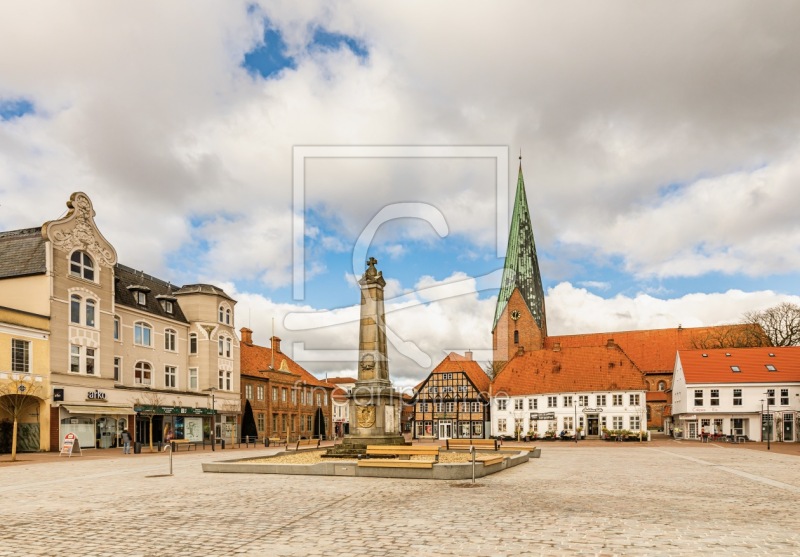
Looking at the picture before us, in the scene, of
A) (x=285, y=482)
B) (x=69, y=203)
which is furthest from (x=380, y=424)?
(x=69, y=203)

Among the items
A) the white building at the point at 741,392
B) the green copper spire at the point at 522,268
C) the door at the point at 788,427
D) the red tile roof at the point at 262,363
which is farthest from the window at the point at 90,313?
the green copper spire at the point at 522,268

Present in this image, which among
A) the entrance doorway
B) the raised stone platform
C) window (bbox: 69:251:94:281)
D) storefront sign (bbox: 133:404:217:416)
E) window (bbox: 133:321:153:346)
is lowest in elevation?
the entrance doorway

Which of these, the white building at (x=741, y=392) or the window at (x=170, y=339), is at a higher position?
the window at (x=170, y=339)

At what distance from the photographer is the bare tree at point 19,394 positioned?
3206 cm

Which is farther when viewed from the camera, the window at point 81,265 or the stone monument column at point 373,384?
the window at point 81,265

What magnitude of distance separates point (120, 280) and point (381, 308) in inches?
1030

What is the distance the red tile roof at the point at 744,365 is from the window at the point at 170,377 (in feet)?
140

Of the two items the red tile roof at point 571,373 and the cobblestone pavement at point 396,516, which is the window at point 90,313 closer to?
the cobblestone pavement at point 396,516

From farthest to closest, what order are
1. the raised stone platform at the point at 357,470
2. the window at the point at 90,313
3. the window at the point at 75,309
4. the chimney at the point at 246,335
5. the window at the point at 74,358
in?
the chimney at the point at 246,335
the window at the point at 90,313
the window at the point at 75,309
the window at the point at 74,358
the raised stone platform at the point at 357,470

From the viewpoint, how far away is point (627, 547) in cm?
877

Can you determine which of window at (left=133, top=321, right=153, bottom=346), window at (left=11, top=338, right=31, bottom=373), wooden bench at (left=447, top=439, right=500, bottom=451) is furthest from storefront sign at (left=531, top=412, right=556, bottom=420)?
window at (left=11, top=338, right=31, bottom=373)

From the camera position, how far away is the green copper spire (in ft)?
297

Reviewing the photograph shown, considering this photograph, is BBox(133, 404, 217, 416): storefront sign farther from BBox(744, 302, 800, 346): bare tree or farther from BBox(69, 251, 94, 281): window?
BBox(744, 302, 800, 346): bare tree

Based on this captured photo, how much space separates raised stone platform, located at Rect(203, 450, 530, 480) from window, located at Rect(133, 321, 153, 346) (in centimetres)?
2648
